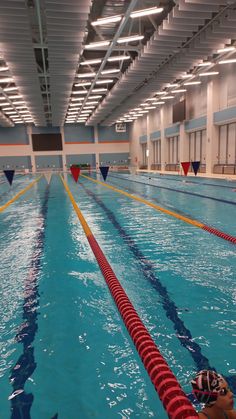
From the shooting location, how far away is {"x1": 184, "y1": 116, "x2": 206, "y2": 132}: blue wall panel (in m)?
19.3

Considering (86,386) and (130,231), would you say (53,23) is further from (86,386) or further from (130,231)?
(86,386)

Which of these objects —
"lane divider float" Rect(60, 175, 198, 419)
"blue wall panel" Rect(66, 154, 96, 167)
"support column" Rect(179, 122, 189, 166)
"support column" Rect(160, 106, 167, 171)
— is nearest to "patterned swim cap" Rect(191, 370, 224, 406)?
"lane divider float" Rect(60, 175, 198, 419)

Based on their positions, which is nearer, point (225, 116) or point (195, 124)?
point (225, 116)

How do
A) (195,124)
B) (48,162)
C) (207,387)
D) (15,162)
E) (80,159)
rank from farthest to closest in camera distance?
(80,159) < (48,162) < (15,162) < (195,124) < (207,387)

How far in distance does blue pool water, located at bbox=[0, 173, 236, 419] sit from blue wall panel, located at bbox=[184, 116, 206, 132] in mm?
15753

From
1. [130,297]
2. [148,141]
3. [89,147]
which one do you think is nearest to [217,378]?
[130,297]

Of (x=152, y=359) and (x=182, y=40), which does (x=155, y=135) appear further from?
(x=152, y=359)

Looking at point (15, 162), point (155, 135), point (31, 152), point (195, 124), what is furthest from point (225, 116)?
point (15, 162)

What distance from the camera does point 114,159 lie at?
36.8 m

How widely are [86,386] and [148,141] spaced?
98.2ft

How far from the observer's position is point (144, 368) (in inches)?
73.0

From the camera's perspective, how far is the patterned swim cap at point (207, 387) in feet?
3.54

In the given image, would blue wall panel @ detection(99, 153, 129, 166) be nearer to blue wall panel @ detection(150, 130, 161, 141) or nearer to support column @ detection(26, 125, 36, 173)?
blue wall panel @ detection(150, 130, 161, 141)

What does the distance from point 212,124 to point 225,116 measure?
4.58ft
